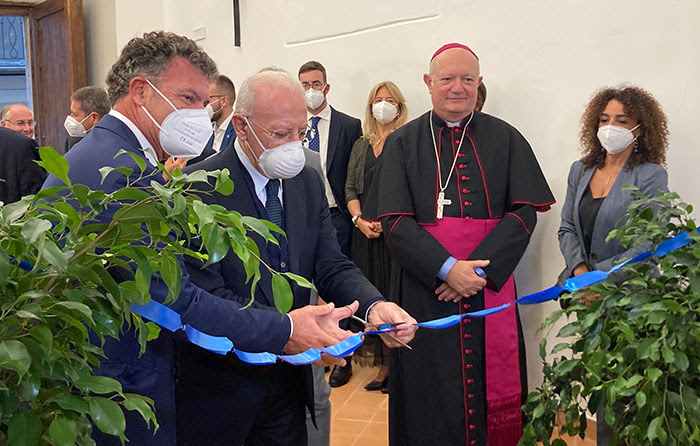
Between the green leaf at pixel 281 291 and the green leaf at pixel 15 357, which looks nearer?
the green leaf at pixel 15 357

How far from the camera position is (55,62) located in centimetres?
895

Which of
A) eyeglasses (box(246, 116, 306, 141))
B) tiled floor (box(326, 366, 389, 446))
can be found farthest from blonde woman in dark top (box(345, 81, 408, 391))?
eyeglasses (box(246, 116, 306, 141))

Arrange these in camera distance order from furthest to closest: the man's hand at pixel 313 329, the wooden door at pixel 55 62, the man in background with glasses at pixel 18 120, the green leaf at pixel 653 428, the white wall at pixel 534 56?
1. the wooden door at pixel 55 62
2. the man in background with glasses at pixel 18 120
3. the white wall at pixel 534 56
4. the man's hand at pixel 313 329
5. the green leaf at pixel 653 428

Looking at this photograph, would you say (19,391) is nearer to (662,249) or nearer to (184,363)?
(184,363)

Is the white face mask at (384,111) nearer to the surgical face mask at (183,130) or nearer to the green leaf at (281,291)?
the surgical face mask at (183,130)

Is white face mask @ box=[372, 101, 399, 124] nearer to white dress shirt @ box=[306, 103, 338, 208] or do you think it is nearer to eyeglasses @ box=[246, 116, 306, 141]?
white dress shirt @ box=[306, 103, 338, 208]

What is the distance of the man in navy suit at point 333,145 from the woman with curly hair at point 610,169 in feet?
6.01

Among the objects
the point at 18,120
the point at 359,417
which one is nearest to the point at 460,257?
the point at 359,417

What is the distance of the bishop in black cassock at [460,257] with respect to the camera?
11.7ft

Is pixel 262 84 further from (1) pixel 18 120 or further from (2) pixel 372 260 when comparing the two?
(1) pixel 18 120

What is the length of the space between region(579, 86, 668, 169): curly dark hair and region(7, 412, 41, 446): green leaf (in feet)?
10.2

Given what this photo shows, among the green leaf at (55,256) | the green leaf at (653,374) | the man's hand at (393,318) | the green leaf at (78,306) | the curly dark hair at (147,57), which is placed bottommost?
the man's hand at (393,318)

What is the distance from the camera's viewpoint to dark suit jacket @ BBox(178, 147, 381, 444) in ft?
7.65

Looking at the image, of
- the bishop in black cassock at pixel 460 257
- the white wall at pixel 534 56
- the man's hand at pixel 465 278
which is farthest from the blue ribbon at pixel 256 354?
the white wall at pixel 534 56
